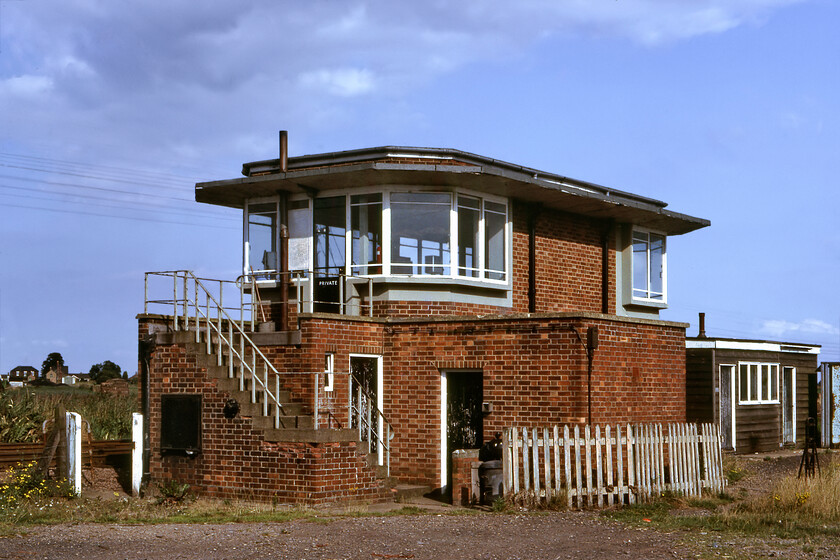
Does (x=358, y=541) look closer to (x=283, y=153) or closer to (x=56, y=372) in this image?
(x=283, y=153)

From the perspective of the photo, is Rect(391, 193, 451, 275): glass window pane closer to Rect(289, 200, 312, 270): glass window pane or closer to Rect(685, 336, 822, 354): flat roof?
Rect(289, 200, 312, 270): glass window pane

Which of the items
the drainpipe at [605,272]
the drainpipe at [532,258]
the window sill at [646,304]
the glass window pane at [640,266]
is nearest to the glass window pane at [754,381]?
the window sill at [646,304]

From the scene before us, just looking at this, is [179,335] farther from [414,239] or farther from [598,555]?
[598,555]

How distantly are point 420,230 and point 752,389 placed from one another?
12.5 metres

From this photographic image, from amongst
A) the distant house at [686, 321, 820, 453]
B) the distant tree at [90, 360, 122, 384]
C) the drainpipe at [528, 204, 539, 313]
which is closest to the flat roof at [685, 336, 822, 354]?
the distant house at [686, 321, 820, 453]

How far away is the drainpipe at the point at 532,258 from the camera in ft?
72.3

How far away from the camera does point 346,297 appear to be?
20.3 m

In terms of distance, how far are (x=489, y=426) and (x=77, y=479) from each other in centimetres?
722

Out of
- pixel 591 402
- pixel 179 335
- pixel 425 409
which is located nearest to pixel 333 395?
pixel 425 409

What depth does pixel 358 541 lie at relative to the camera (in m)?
11.9

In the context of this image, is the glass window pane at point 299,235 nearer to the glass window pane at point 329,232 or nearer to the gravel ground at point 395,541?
the glass window pane at point 329,232

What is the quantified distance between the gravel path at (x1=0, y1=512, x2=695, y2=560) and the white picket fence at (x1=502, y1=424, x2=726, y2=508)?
4.03ft

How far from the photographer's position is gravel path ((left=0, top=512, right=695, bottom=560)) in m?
11.1

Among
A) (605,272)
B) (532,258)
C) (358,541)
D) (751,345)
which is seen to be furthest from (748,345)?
(358,541)
